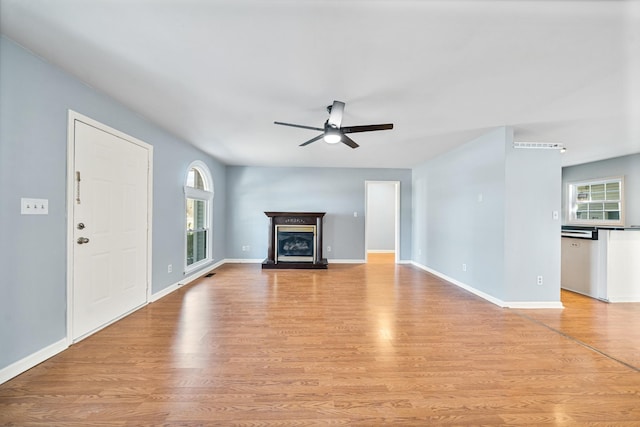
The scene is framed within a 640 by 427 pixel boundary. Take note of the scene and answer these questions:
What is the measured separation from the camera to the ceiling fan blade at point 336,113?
8.41ft

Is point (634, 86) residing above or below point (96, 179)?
above

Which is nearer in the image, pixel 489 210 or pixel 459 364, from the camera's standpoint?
pixel 459 364

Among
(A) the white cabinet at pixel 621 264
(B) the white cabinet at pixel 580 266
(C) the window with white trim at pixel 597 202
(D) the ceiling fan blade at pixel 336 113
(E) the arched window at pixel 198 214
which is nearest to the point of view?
(D) the ceiling fan blade at pixel 336 113

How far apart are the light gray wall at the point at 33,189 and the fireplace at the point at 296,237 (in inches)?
146

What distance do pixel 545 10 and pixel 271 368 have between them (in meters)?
2.95

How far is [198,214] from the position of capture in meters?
5.05

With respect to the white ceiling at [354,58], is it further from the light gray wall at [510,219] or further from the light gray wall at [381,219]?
the light gray wall at [381,219]

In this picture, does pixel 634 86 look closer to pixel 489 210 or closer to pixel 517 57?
pixel 517 57

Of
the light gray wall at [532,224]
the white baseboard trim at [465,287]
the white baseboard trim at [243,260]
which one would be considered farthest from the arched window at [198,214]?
the light gray wall at [532,224]

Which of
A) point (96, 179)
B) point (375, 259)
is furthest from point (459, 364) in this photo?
point (375, 259)

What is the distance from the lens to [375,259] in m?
6.84

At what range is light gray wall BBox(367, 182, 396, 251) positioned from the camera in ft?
26.7

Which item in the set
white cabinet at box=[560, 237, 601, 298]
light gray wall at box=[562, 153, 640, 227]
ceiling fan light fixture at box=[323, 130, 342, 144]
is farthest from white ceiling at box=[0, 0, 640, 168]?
light gray wall at box=[562, 153, 640, 227]

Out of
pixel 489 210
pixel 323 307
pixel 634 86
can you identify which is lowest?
pixel 323 307
